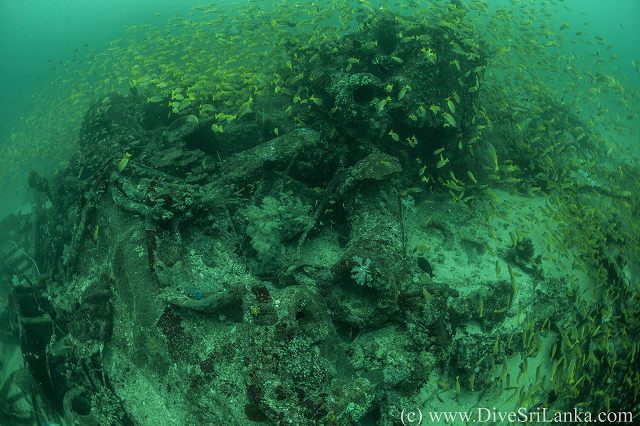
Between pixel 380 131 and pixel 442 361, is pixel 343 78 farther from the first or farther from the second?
pixel 442 361

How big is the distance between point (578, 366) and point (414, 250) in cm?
342

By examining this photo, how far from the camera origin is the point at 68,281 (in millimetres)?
5496

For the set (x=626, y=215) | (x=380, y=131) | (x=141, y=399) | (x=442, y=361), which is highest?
(x=380, y=131)

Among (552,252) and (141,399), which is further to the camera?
(552,252)

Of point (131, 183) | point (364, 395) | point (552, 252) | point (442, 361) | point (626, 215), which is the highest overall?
point (131, 183)

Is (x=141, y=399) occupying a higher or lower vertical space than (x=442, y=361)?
higher

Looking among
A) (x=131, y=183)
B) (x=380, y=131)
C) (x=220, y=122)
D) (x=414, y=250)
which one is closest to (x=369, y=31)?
(x=380, y=131)

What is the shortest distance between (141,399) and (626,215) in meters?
11.7

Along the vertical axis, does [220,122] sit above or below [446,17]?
below

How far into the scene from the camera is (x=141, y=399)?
12.0 ft

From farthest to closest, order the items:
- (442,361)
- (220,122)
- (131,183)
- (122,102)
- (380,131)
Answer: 1. (122,102)
2. (220,122)
3. (380,131)
4. (131,183)
5. (442,361)

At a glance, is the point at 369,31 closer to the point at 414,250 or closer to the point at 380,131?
the point at 380,131

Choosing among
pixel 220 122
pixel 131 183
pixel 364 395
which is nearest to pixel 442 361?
pixel 364 395

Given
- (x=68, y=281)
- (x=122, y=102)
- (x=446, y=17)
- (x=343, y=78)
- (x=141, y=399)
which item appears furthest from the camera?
(x=122, y=102)
